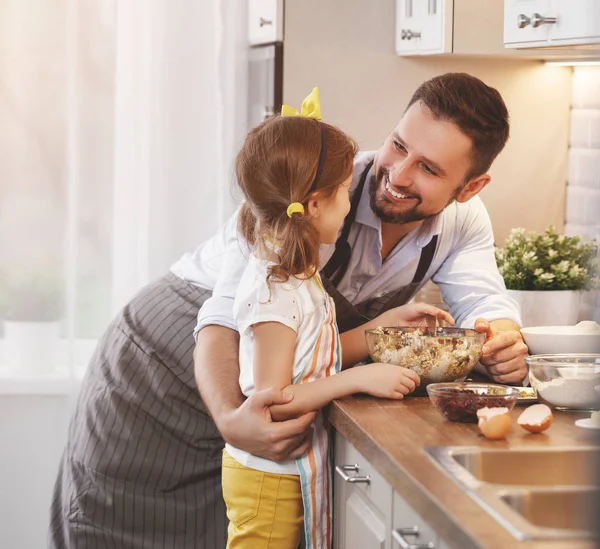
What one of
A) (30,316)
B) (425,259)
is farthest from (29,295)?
(425,259)

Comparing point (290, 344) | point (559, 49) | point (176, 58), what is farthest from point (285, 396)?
point (176, 58)

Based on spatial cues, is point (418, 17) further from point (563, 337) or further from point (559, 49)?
point (563, 337)

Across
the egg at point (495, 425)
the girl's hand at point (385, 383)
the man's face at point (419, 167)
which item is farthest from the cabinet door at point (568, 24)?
the egg at point (495, 425)

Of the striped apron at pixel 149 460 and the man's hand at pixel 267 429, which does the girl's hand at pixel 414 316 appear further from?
the striped apron at pixel 149 460

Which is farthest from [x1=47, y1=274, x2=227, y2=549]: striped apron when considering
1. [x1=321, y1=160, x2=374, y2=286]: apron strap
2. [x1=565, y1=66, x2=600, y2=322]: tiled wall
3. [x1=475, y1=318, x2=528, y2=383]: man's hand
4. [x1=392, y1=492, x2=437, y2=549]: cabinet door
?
[x1=565, y1=66, x2=600, y2=322]: tiled wall

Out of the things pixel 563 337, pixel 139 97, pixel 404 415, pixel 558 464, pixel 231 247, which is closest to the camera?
pixel 558 464

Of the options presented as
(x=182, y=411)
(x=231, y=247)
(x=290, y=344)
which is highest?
(x=231, y=247)

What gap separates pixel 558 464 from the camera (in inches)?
50.8

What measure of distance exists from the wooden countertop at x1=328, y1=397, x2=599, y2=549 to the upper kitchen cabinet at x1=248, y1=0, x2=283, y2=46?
1481mm

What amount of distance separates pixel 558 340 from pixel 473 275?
1.23 feet

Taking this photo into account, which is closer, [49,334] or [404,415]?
[404,415]

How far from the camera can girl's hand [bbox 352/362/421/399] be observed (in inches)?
61.1

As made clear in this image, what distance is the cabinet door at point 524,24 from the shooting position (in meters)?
2.17

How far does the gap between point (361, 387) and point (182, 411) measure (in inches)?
27.4
